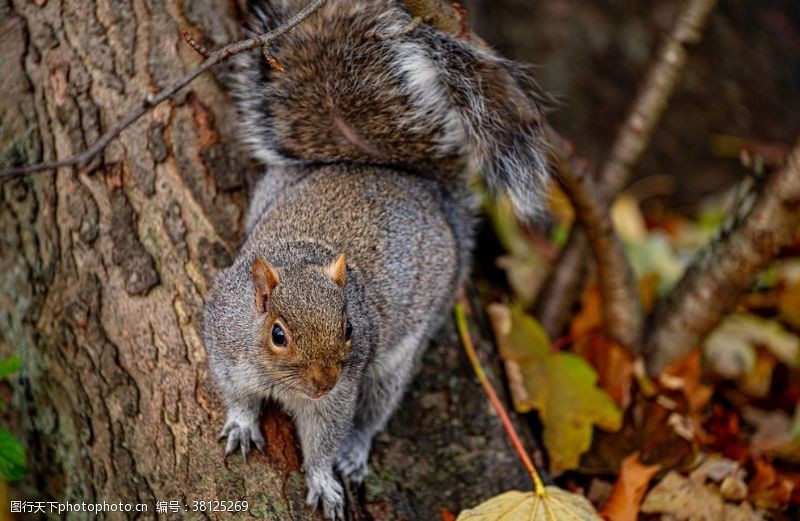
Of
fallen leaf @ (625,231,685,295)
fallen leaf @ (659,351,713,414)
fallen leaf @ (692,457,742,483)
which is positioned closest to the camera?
fallen leaf @ (692,457,742,483)

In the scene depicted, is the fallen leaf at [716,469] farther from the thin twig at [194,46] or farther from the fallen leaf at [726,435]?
the thin twig at [194,46]

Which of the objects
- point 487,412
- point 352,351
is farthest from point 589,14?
point 352,351

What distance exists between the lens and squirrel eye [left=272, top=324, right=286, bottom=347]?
1857 millimetres

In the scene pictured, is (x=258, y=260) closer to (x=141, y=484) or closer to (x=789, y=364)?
(x=141, y=484)

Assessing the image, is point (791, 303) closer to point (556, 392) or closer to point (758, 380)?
point (758, 380)

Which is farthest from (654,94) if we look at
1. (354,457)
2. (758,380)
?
(354,457)

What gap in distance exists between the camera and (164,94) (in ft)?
6.51

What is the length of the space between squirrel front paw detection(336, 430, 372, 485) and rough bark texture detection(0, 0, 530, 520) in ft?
0.12

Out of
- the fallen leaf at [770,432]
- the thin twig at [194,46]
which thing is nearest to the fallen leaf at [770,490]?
the fallen leaf at [770,432]

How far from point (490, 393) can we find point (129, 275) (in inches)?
39.1

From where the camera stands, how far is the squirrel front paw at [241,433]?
77.7 inches

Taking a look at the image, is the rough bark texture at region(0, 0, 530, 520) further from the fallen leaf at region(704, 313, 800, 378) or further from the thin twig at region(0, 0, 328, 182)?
the fallen leaf at region(704, 313, 800, 378)

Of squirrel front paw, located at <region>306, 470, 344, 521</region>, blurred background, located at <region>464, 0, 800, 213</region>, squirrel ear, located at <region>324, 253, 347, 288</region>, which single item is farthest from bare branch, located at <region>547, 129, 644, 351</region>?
blurred background, located at <region>464, 0, 800, 213</region>

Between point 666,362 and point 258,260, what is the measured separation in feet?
5.07
